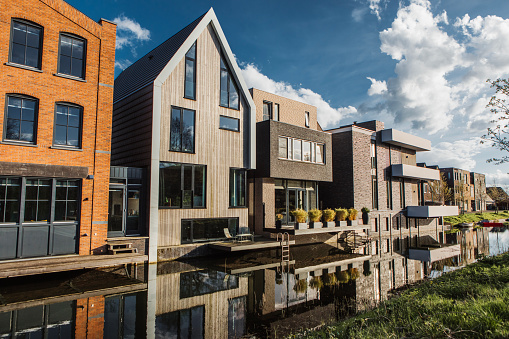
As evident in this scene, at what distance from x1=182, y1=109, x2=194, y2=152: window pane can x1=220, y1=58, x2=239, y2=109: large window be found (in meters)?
2.30

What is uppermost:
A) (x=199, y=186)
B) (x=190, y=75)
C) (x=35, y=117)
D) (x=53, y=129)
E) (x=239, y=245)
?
(x=190, y=75)

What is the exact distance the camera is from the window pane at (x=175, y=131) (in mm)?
16958

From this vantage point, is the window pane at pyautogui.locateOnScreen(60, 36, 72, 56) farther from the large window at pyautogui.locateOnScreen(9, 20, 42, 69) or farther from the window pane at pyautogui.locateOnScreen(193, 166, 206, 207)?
the window pane at pyautogui.locateOnScreen(193, 166, 206, 207)

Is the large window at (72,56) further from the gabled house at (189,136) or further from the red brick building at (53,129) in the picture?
the gabled house at (189,136)

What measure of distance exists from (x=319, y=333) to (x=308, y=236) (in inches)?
653

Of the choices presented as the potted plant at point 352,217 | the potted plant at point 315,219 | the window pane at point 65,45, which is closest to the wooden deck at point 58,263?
the window pane at point 65,45

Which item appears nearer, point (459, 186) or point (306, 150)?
point (306, 150)

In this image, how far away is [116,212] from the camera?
601 inches

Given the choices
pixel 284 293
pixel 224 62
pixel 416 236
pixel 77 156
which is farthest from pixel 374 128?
pixel 77 156

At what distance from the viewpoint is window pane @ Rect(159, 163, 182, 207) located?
16.4m

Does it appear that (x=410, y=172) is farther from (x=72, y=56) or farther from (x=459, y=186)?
(x=459, y=186)

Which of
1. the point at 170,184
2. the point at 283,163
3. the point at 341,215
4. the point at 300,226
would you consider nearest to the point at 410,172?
the point at 341,215

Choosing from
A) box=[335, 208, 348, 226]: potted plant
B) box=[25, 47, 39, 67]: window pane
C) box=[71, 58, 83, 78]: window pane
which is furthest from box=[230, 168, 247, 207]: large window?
box=[25, 47, 39, 67]: window pane

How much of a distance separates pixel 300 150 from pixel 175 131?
9.17 m
